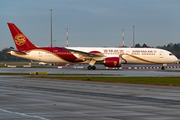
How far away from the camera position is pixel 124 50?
56.5 m

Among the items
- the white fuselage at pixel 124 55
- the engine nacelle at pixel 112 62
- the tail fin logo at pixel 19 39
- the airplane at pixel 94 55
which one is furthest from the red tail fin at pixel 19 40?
the engine nacelle at pixel 112 62

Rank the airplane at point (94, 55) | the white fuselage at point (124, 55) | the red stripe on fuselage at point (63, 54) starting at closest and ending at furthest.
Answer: the airplane at point (94, 55), the white fuselage at point (124, 55), the red stripe on fuselage at point (63, 54)

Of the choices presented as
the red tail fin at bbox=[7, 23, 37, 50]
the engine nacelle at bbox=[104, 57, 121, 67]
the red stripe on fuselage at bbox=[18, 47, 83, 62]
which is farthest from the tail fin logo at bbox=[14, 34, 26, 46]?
the engine nacelle at bbox=[104, 57, 121, 67]

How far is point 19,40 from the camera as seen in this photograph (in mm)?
58781

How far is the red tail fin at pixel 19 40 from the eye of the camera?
5872 cm

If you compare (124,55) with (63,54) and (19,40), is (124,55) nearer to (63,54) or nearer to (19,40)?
(63,54)

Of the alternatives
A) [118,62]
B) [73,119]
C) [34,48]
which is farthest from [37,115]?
[34,48]

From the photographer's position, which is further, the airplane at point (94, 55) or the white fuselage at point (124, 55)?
the white fuselage at point (124, 55)

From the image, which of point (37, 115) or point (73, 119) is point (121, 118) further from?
point (37, 115)

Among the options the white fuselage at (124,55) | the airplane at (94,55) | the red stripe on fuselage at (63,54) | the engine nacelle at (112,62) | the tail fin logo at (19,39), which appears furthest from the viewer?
the tail fin logo at (19,39)

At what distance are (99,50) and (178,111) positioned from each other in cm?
4477

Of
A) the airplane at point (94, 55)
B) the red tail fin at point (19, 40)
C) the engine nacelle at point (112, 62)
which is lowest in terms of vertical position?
the engine nacelle at point (112, 62)

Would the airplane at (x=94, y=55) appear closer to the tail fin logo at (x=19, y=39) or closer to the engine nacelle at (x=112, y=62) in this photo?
the engine nacelle at (x=112, y=62)

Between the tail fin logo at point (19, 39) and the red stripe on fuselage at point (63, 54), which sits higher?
the tail fin logo at point (19, 39)
